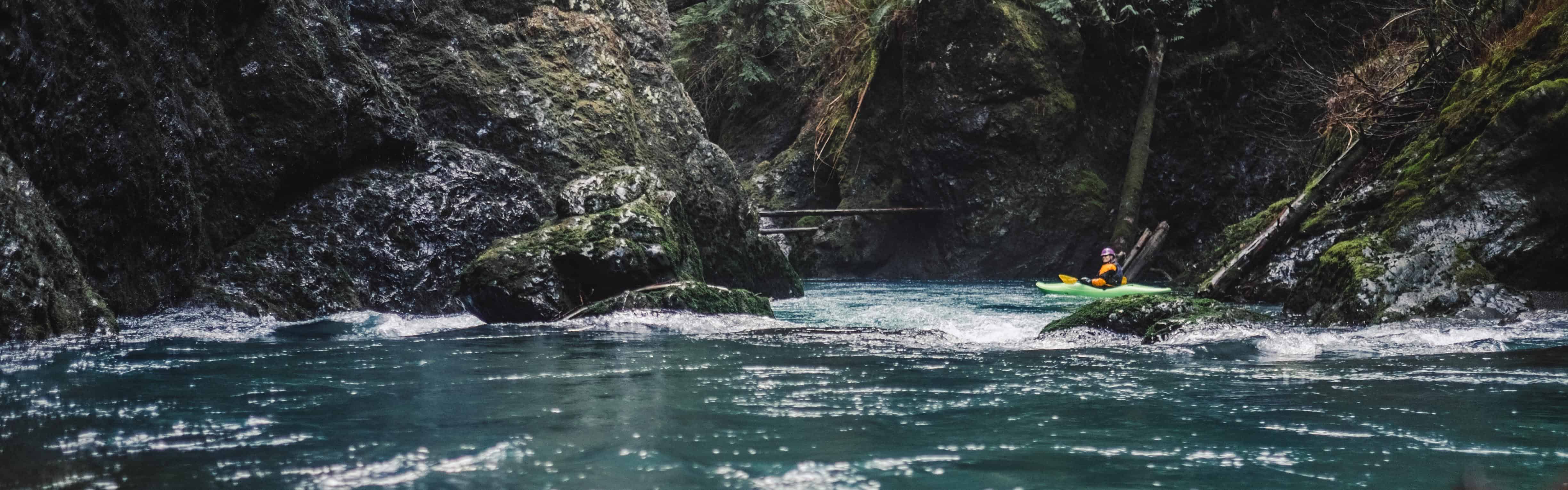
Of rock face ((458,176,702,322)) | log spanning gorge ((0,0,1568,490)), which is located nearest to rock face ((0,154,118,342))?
log spanning gorge ((0,0,1568,490))

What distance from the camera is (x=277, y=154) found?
8.51m

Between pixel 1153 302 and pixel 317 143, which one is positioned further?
pixel 317 143

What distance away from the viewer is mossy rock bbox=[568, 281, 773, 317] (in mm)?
8031

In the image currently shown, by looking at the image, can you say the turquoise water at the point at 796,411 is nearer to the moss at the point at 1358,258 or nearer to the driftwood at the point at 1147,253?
the moss at the point at 1358,258

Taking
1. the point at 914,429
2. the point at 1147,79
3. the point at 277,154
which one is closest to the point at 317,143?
the point at 277,154

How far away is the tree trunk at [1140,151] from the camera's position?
17312 mm

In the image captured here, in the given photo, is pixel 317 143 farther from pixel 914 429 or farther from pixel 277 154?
→ pixel 914 429

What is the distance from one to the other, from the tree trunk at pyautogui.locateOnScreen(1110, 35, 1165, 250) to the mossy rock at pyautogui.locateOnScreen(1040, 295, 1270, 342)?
10.7m

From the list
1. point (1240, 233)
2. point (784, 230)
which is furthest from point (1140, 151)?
point (784, 230)

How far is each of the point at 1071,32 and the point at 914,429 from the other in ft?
53.9

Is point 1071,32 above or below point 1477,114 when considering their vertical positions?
above

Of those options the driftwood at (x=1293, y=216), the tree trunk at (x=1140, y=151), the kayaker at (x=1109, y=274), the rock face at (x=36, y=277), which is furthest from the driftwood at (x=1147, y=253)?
the rock face at (x=36, y=277)

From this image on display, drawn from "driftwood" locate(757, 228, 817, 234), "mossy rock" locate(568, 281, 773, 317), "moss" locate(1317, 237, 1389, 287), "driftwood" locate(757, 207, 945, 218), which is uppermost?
"driftwood" locate(757, 207, 945, 218)

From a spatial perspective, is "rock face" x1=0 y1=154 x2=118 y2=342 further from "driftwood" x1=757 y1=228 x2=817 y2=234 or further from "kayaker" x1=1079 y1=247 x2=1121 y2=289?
"driftwood" x1=757 y1=228 x2=817 y2=234
